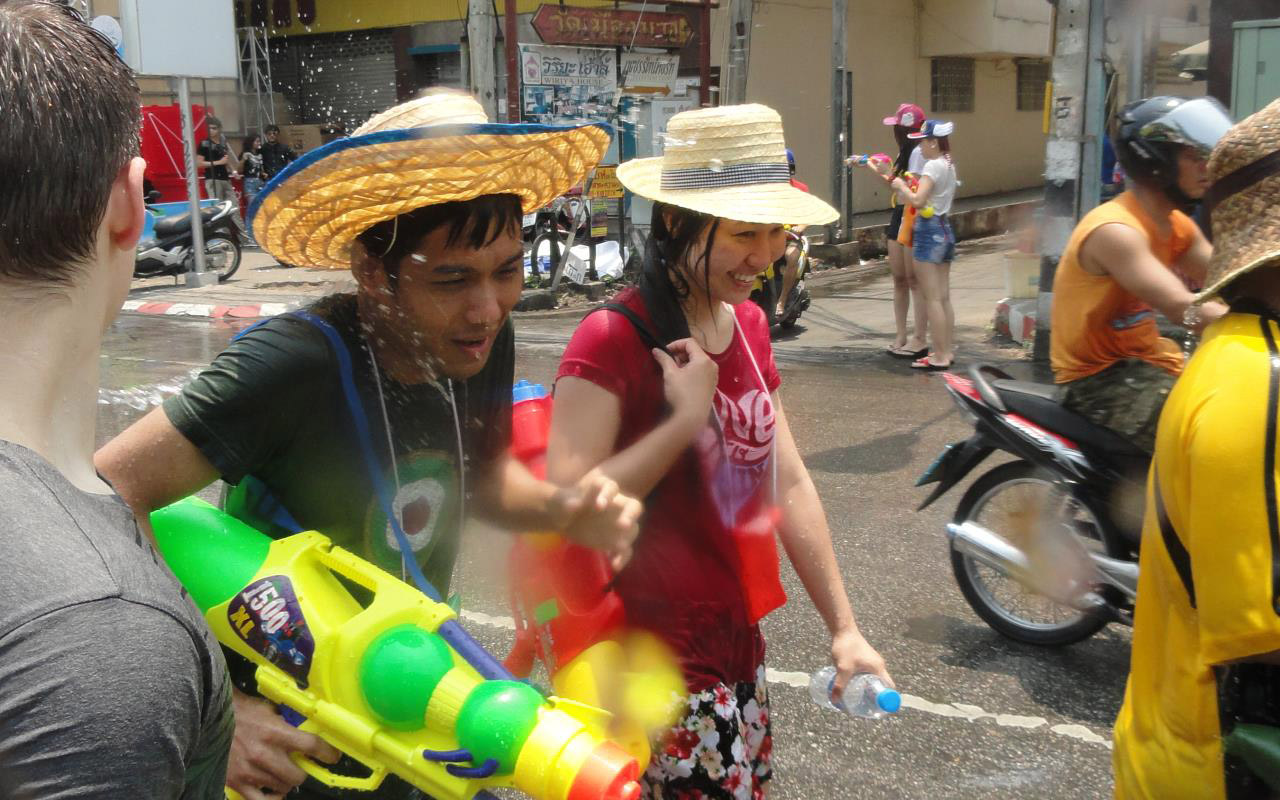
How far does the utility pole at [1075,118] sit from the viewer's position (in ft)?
27.1

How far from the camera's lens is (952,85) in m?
22.2

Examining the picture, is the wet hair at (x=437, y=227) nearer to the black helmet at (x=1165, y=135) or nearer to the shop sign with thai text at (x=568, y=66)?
the black helmet at (x=1165, y=135)

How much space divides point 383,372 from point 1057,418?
9.03ft

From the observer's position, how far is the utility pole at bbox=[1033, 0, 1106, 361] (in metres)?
8.27

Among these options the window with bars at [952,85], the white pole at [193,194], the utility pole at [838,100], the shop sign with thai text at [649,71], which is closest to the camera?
the white pole at [193,194]

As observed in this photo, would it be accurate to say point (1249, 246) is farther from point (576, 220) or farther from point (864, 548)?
point (576, 220)

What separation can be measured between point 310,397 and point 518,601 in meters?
0.60

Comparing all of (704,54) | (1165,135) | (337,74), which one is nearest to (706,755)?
(1165,135)

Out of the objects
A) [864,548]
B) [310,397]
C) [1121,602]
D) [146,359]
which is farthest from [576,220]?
[310,397]

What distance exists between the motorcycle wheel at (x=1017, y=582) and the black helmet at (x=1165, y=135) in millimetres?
1034

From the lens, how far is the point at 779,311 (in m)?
10.4

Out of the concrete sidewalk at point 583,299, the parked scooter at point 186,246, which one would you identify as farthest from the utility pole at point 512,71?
the parked scooter at point 186,246

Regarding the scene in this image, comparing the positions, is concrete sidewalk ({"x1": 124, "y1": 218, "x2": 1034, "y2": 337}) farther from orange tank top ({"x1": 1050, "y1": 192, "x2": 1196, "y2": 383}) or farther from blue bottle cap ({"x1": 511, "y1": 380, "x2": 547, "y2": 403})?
blue bottle cap ({"x1": 511, "y1": 380, "x2": 547, "y2": 403})

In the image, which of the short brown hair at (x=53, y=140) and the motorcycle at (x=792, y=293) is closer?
the short brown hair at (x=53, y=140)
